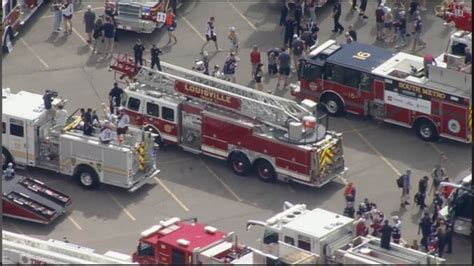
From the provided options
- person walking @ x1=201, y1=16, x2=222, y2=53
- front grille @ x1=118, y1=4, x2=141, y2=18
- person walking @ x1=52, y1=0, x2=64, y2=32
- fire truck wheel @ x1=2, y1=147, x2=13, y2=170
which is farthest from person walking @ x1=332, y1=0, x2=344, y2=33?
fire truck wheel @ x1=2, y1=147, x2=13, y2=170

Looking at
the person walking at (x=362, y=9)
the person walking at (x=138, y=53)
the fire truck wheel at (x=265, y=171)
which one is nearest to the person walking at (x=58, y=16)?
the person walking at (x=138, y=53)

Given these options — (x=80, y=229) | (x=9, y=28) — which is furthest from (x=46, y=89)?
(x=80, y=229)

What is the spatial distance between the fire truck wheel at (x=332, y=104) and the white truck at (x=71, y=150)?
820 cm

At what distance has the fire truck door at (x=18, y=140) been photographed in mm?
71125

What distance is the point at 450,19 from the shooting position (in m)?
75.1

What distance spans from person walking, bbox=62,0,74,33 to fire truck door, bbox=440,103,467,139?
1667 centimetres

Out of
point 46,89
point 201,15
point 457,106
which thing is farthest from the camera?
point 201,15

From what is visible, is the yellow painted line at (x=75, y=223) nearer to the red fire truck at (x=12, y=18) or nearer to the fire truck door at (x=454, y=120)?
the red fire truck at (x=12, y=18)

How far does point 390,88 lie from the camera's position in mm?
74500

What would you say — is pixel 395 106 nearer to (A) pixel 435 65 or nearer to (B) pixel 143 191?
(A) pixel 435 65

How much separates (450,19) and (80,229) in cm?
1569

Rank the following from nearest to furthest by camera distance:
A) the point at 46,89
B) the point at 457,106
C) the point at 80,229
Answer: the point at 80,229
the point at 457,106
the point at 46,89

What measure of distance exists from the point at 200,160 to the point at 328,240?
11.7 metres

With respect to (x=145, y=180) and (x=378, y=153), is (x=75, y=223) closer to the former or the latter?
(x=145, y=180)
